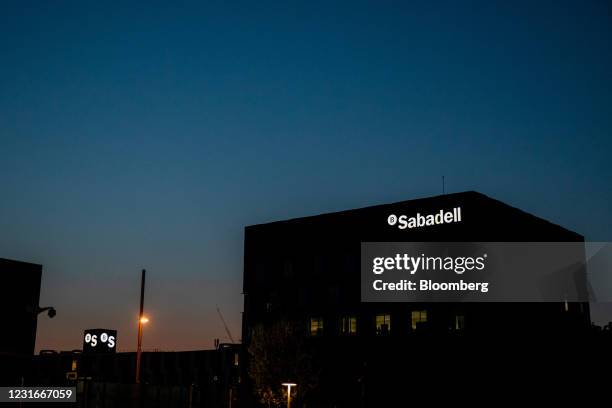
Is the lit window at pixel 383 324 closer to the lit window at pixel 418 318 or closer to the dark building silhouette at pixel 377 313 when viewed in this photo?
the dark building silhouette at pixel 377 313

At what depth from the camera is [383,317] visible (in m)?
80.8

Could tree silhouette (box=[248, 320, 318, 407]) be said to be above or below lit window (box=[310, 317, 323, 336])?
below

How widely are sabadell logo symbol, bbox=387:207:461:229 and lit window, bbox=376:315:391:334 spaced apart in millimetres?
10554

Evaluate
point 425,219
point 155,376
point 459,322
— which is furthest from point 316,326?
point 155,376

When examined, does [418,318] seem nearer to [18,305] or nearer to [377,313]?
[377,313]

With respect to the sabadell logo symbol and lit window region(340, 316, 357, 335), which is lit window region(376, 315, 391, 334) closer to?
lit window region(340, 316, 357, 335)

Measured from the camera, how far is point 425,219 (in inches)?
3214

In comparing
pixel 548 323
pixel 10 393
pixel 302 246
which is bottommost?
pixel 10 393

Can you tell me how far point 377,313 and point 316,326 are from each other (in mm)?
8207

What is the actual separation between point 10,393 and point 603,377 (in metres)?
55.8

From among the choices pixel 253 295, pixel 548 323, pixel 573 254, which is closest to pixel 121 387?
pixel 253 295

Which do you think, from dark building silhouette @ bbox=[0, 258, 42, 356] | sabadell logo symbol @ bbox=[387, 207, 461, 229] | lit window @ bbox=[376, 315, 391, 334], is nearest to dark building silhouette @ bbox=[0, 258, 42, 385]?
dark building silhouette @ bbox=[0, 258, 42, 356]

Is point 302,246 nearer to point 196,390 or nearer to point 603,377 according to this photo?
point 603,377

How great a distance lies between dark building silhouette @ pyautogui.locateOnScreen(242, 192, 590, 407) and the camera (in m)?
75.6
